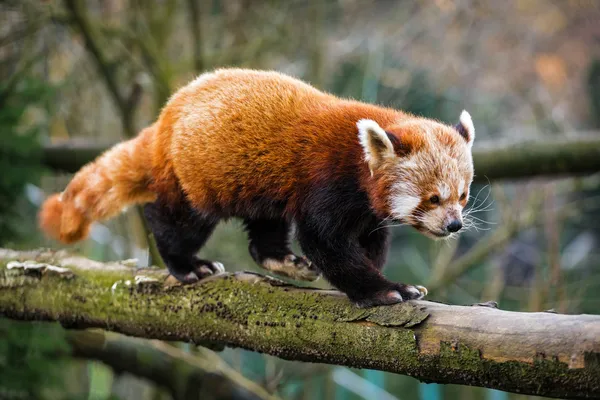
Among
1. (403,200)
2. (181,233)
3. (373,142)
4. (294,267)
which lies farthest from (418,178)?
(181,233)

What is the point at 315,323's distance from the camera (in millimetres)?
2604

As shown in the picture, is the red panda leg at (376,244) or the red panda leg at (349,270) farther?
the red panda leg at (376,244)

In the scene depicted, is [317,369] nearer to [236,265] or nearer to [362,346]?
[236,265]

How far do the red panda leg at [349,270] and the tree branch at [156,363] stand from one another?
2.70 m

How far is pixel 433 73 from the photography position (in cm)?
768

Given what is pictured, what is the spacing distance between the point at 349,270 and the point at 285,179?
21.4 inches

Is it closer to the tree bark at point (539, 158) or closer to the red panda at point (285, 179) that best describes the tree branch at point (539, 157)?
the tree bark at point (539, 158)

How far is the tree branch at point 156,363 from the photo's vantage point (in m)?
5.35

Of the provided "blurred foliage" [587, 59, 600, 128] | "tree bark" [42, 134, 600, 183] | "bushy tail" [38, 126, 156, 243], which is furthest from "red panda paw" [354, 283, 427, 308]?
"blurred foliage" [587, 59, 600, 128]

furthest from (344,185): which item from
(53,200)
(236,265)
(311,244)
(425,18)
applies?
(425,18)

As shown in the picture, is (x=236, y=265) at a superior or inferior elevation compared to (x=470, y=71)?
inferior

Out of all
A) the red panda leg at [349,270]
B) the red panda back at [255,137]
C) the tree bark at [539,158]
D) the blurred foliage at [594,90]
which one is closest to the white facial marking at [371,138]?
the red panda back at [255,137]

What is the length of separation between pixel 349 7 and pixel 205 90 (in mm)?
4695

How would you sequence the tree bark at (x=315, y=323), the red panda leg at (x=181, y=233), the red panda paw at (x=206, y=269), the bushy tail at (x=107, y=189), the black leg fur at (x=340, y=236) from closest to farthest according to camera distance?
the tree bark at (x=315, y=323) < the black leg fur at (x=340, y=236) < the red panda paw at (x=206, y=269) < the red panda leg at (x=181, y=233) < the bushy tail at (x=107, y=189)
